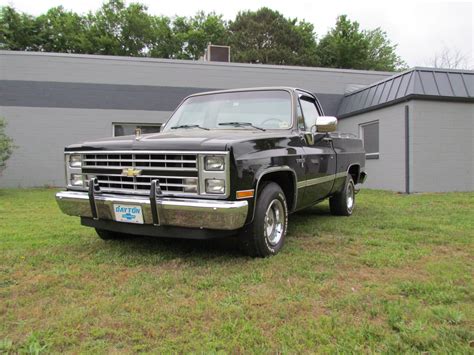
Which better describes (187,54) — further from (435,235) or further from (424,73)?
(435,235)

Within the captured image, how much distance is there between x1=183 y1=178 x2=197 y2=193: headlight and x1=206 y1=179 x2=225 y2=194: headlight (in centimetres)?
13

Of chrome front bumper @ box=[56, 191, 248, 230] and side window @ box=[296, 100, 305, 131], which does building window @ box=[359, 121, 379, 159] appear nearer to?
side window @ box=[296, 100, 305, 131]

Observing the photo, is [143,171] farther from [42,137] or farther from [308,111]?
[42,137]

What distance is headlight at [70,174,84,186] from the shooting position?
4479 mm

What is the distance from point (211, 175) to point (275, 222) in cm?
114

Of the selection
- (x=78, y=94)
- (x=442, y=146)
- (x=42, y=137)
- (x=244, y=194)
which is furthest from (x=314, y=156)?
(x=42, y=137)

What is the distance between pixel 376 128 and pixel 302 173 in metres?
8.40

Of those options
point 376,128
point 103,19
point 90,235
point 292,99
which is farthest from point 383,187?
point 103,19

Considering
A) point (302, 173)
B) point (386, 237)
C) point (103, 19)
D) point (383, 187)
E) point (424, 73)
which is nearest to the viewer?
point (302, 173)

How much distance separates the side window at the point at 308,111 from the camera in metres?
5.49

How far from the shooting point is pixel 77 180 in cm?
451

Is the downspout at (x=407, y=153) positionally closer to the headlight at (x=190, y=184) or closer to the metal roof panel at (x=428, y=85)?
the metal roof panel at (x=428, y=85)

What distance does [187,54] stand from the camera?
3809 cm

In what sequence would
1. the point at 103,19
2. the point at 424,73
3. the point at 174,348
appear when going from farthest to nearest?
the point at 103,19
the point at 424,73
the point at 174,348
